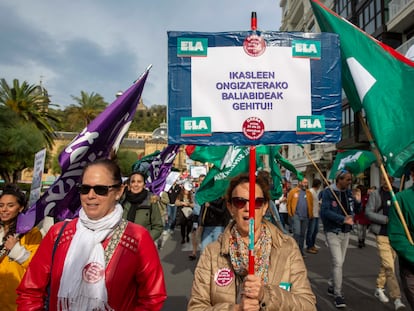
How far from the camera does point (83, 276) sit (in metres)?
2.22

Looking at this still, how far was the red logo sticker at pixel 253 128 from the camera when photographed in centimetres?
258

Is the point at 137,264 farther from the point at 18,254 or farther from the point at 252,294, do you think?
the point at 18,254

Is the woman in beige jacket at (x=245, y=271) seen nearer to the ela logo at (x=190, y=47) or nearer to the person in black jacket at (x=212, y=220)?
the ela logo at (x=190, y=47)

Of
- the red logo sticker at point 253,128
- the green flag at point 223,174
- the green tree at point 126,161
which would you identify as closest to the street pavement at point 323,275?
the green flag at point 223,174

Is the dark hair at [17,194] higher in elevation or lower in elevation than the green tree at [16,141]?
lower

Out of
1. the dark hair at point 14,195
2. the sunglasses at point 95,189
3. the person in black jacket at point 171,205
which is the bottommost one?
the person in black jacket at point 171,205

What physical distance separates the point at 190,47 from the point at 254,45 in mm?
466

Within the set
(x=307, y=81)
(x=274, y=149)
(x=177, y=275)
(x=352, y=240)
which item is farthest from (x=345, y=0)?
(x=307, y=81)

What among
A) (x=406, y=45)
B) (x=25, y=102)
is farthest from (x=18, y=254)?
(x=25, y=102)

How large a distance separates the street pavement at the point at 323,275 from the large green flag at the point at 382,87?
3152mm

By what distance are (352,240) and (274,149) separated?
564 centimetres

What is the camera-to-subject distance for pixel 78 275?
220 cm

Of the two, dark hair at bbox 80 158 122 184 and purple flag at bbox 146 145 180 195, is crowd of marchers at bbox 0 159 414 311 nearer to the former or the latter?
dark hair at bbox 80 158 122 184

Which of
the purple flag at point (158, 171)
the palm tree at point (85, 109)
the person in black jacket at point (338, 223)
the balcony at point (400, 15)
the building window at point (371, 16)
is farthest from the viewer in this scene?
the palm tree at point (85, 109)
